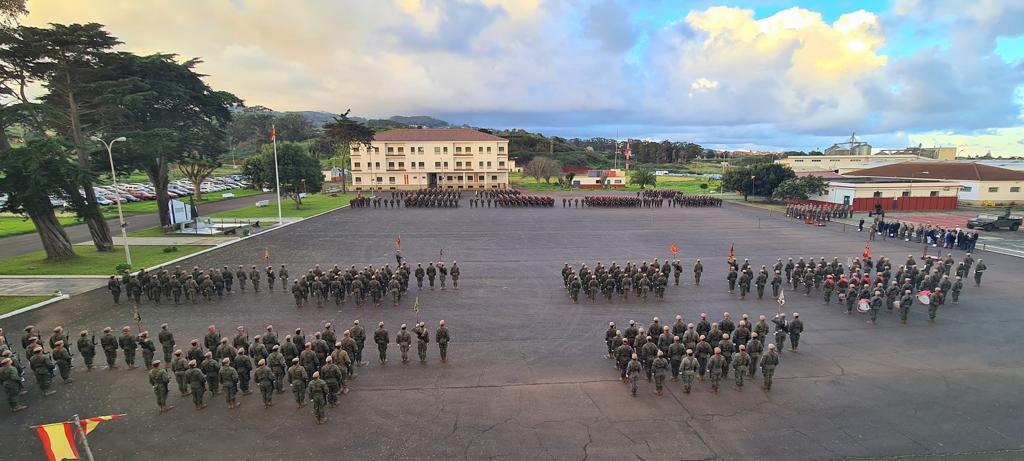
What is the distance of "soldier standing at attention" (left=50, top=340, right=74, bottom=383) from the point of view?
1110 cm

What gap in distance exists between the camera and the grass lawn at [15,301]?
16828 millimetres

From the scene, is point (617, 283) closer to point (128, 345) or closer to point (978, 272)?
point (978, 272)

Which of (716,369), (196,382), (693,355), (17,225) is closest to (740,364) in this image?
(716,369)

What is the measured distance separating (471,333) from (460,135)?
6914cm

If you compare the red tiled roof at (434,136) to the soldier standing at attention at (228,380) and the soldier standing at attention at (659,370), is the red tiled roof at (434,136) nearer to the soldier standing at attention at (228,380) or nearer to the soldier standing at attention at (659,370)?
the soldier standing at attention at (228,380)

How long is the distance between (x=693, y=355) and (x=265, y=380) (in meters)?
9.60

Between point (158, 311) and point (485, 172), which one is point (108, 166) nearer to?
point (158, 311)

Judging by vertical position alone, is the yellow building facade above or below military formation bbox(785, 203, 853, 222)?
above

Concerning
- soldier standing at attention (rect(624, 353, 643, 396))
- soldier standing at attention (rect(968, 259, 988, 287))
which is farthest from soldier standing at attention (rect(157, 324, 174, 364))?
soldier standing at attention (rect(968, 259, 988, 287))

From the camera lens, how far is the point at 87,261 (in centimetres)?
2409

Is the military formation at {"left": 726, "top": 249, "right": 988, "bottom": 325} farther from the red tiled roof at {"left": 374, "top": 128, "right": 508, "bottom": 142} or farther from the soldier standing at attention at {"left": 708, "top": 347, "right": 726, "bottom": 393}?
the red tiled roof at {"left": 374, "top": 128, "right": 508, "bottom": 142}

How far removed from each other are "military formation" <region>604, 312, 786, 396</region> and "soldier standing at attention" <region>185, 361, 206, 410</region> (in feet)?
29.9

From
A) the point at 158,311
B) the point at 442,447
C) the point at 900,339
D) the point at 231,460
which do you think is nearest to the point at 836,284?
the point at 900,339

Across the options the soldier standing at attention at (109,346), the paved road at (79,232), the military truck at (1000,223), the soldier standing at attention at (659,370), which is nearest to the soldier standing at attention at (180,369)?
the soldier standing at attention at (109,346)
